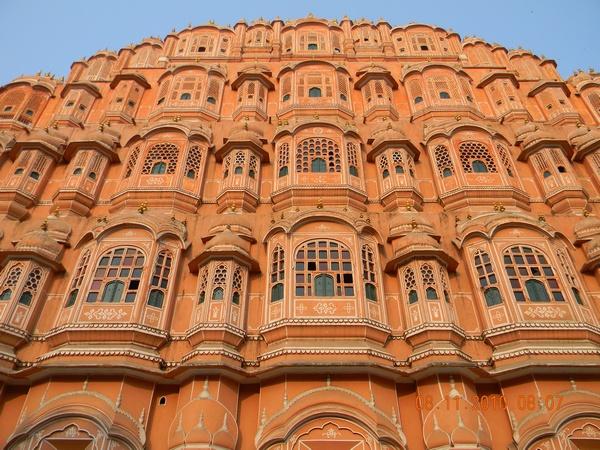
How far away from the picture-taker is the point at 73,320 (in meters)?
12.5

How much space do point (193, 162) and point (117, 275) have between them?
5852mm

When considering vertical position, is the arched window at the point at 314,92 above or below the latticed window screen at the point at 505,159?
above

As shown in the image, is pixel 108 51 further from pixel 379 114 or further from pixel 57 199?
pixel 379 114

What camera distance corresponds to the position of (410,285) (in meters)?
13.4

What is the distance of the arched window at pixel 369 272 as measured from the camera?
1336 cm

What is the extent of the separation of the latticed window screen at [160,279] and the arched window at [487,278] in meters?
8.32

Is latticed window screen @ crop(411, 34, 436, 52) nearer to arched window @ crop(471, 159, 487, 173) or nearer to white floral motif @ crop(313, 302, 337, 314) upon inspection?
arched window @ crop(471, 159, 487, 173)

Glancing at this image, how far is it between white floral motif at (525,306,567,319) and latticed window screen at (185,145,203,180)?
11112 millimetres

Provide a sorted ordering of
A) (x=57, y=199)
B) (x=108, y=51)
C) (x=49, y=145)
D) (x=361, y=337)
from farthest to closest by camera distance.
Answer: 1. (x=108, y=51)
2. (x=49, y=145)
3. (x=57, y=199)
4. (x=361, y=337)

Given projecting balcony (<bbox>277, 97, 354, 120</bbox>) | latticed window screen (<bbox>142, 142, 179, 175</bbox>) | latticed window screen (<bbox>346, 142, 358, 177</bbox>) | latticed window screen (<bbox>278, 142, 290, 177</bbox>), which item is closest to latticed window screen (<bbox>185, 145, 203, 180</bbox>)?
latticed window screen (<bbox>142, 142, 179, 175</bbox>)

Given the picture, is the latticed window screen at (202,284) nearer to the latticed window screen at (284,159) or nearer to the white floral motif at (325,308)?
the white floral motif at (325,308)

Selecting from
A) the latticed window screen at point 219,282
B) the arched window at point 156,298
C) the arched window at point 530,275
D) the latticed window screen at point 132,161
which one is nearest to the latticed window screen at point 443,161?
the arched window at point 530,275

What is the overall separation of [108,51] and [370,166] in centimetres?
1598

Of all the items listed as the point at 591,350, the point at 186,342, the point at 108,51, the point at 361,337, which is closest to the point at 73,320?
the point at 186,342
